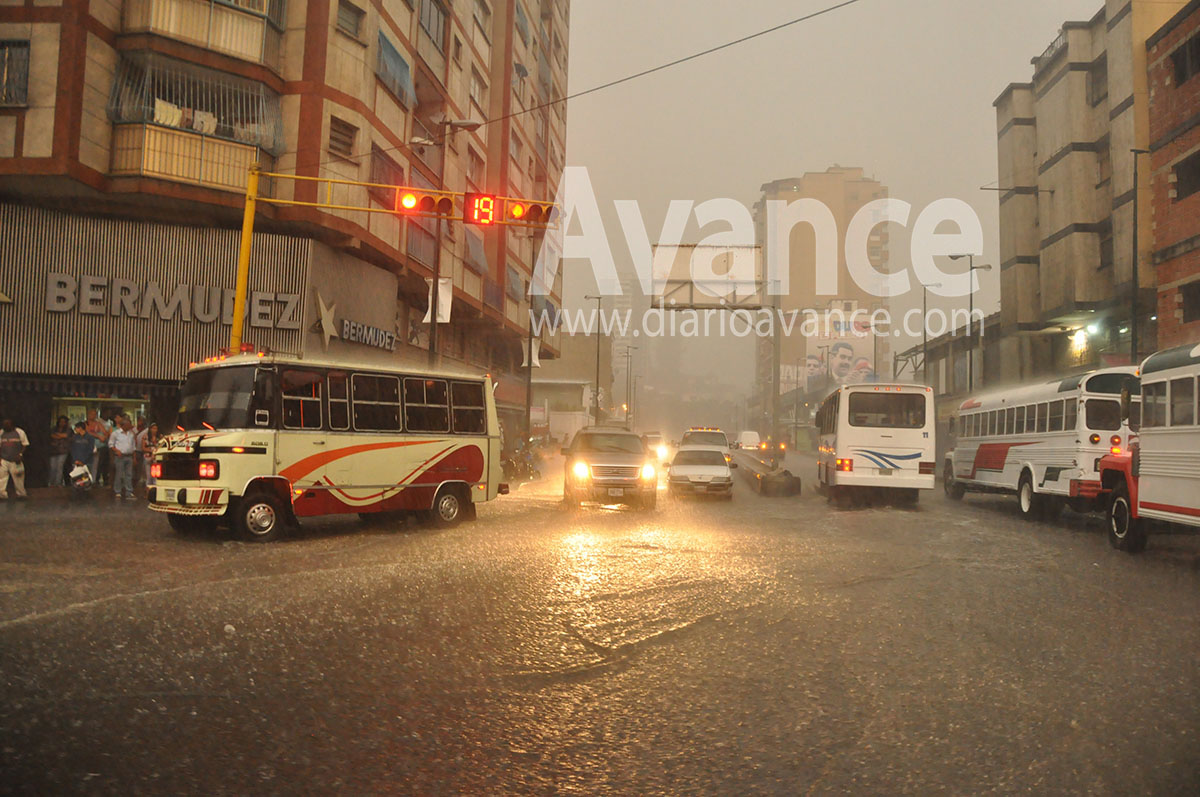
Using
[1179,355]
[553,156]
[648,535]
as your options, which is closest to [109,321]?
[648,535]

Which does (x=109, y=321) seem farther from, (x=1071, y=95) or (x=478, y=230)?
(x=1071, y=95)

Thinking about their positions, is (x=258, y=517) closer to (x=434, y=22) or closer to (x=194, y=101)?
(x=194, y=101)

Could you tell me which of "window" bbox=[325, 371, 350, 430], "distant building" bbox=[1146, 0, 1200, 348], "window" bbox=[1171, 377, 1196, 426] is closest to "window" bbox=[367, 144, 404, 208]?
"window" bbox=[325, 371, 350, 430]

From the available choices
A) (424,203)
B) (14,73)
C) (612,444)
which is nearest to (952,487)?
(612,444)

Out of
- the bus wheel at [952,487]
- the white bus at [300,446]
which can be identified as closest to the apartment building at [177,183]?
the white bus at [300,446]

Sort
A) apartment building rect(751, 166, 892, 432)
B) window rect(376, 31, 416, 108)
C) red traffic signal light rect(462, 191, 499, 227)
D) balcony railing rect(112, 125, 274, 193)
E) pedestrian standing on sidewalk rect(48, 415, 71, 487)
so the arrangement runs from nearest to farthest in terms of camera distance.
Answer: red traffic signal light rect(462, 191, 499, 227)
pedestrian standing on sidewalk rect(48, 415, 71, 487)
balcony railing rect(112, 125, 274, 193)
window rect(376, 31, 416, 108)
apartment building rect(751, 166, 892, 432)

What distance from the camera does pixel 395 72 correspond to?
27266mm

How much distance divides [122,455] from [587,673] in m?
16.6

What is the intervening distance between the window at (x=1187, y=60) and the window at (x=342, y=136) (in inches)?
1142

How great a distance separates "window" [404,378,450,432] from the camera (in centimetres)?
1505

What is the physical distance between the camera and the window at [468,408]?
16031 mm

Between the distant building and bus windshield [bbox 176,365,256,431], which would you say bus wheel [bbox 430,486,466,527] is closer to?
bus windshield [bbox 176,365,256,431]

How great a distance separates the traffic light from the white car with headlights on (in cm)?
1034

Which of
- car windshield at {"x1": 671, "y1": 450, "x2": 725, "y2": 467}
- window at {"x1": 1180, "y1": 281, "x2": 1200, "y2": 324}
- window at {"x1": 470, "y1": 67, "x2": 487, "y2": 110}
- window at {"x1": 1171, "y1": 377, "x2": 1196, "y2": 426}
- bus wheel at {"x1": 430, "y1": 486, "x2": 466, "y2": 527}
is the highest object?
window at {"x1": 470, "y1": 67, "x2": 487, "y2": 110}
